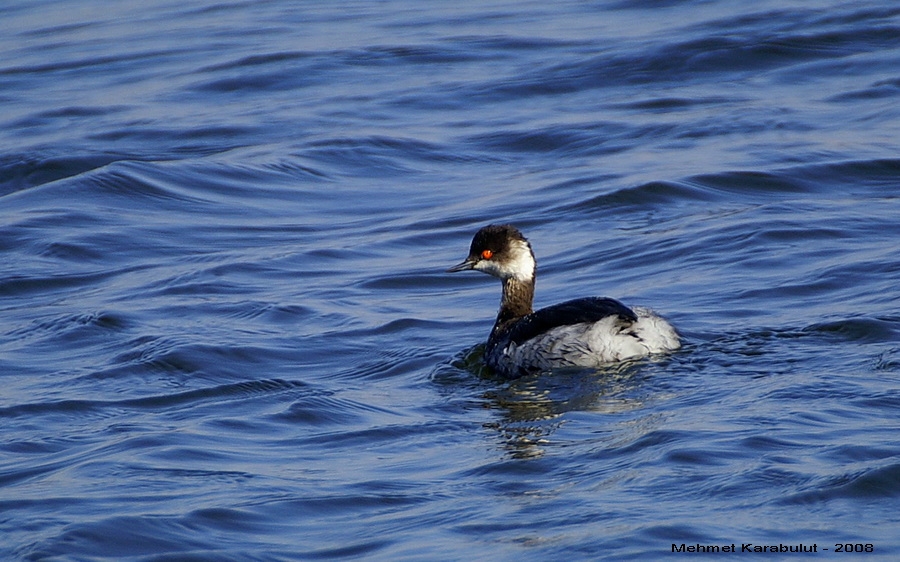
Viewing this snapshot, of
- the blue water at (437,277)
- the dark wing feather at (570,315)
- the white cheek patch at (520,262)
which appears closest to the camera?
the blue water at (437,277)

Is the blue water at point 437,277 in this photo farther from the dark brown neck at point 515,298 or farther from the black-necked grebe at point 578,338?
the dark brown neck at point 515,298

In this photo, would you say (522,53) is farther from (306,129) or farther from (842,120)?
(842,120)

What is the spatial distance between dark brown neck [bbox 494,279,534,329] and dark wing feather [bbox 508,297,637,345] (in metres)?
0.67

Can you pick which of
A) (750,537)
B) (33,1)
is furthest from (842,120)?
(33,1)

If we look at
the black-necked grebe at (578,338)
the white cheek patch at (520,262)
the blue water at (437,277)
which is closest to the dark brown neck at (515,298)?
the white cheek patch at (520,262)

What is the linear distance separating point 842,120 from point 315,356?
6.88m

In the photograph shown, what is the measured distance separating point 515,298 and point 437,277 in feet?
4.91

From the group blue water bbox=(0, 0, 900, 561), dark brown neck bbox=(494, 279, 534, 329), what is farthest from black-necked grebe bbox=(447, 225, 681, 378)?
dark brown neck bbox=(494, 279, 534, 329)

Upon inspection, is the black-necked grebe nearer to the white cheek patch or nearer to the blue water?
the blue water

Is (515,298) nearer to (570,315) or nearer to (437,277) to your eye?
(570,315)

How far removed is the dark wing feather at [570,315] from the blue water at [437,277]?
0.26 m

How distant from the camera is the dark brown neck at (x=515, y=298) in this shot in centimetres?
897

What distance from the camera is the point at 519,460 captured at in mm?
6254

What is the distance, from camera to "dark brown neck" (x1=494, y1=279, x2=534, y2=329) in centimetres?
897
